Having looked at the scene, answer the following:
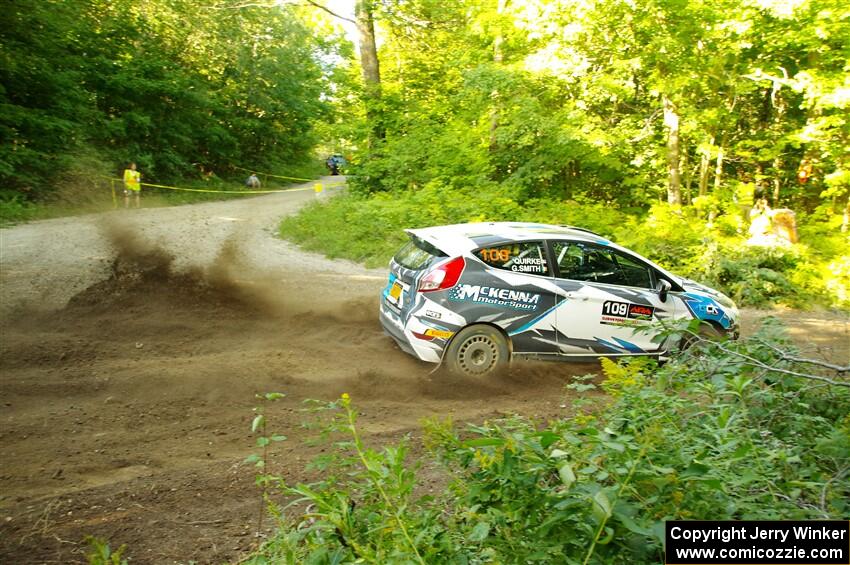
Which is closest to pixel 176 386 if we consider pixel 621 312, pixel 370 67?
pixel 621 312

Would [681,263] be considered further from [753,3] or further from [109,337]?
[109,337]

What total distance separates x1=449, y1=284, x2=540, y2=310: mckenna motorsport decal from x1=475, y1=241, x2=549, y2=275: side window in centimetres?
28

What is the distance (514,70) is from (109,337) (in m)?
12.2

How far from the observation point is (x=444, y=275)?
717cm

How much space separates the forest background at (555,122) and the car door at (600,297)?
565 centimetres

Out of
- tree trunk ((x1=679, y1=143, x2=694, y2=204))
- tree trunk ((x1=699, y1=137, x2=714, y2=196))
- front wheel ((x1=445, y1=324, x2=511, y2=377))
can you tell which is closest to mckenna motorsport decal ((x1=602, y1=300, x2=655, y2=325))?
front wheel ((x1=445, y1=324, x2=511, y2=377))

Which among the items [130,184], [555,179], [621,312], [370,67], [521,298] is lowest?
[621,312]

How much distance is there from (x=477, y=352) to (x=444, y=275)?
100cm

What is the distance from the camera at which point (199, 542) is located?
414cm

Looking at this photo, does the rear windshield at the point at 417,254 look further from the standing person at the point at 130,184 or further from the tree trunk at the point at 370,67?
the standing person at the point at 130,184

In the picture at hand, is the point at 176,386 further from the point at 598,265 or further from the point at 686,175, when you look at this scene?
the point at 686,175

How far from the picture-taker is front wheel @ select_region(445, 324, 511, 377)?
285 inches

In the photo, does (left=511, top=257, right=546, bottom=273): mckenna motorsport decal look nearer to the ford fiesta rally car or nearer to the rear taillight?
the ford fiesta rally car

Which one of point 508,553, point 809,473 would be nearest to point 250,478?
point 508,553
